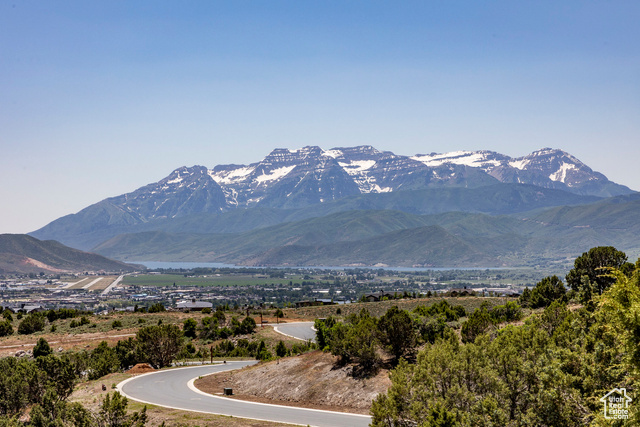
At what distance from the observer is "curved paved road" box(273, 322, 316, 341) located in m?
75.4

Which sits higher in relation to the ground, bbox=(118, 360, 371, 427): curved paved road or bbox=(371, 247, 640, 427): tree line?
bbox=(371, 247, 640, 427): tree line

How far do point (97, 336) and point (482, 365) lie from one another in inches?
2374

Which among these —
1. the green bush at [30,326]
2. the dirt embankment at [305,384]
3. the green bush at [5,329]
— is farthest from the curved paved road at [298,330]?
the green bush at [5,329]

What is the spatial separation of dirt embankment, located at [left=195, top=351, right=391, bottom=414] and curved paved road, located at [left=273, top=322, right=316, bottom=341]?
25.0 meters

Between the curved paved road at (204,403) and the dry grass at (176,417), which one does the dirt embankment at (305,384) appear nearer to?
the curved paved road at (204,403)

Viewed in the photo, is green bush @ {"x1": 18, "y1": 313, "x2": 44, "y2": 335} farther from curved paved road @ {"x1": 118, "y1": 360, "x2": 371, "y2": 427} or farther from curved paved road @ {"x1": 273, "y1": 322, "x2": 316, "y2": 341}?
curved paved road @ {"x1": 118, "y1": 360, "x2": 371, "y2": 427}

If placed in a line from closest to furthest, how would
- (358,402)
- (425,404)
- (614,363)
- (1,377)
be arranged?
(614,363) → (425,404) → (358,402) → (1,377)

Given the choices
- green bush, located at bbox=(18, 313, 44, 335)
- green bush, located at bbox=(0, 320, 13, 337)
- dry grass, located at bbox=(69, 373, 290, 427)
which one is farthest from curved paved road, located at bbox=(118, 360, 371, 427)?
green bush, located at bbox=(0, 320, 13, 337)

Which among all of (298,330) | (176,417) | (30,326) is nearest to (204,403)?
(176,417)

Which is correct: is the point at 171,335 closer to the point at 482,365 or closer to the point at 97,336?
the point at 97,336

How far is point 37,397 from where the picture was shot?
129 ft

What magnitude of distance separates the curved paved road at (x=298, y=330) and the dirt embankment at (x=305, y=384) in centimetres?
2496

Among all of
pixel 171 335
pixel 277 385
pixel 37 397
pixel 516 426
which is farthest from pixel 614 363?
pixel 171 335

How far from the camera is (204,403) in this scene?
39.0 m
